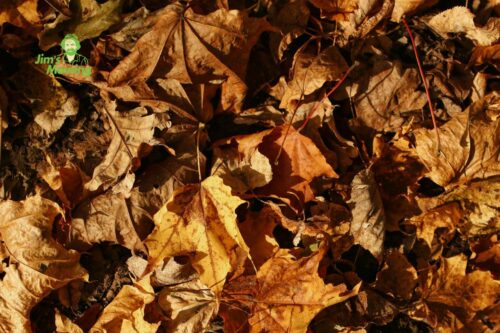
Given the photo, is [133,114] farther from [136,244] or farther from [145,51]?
[136,244]

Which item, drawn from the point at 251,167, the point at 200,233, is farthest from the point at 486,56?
the point at 200,233

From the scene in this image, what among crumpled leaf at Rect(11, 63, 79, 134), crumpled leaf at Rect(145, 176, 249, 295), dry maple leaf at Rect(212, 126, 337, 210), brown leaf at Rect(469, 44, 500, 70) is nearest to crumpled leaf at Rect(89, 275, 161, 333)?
crumpled leaf at Rect(145, 176, 249, 295)

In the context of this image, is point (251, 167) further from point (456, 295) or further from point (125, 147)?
point (456, 295)

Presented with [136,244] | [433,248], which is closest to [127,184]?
[136,244]

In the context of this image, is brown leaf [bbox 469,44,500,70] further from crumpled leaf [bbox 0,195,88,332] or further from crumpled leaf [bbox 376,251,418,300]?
crumpled leaf [bbox 0,195,88,332]

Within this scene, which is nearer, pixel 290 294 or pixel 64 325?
pixel 290 294
